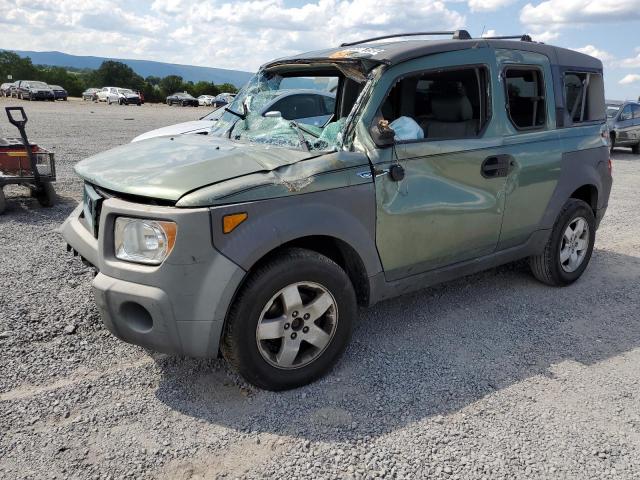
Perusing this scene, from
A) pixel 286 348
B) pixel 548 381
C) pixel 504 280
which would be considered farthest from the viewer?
pixel 504 280

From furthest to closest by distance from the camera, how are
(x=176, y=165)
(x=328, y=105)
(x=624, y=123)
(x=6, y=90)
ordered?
(x=6, y=90)
(x=624, y=123)
(x=328, y=105)
(x=176, y=165)

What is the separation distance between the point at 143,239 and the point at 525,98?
311 centimetres

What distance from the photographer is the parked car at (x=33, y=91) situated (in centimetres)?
4393

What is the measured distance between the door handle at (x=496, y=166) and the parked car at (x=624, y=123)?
14498 mm

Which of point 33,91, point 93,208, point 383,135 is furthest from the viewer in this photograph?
point 33,91

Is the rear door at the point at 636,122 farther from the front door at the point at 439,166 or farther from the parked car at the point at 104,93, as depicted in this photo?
the parked car at the point at 104,93

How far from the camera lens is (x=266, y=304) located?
9.89 feet

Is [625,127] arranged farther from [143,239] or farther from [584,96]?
[143,239]

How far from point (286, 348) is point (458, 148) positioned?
5.83 ft

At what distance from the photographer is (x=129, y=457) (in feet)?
8.71

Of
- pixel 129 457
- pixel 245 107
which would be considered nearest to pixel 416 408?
pixel 129 457

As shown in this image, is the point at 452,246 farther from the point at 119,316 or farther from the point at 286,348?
the point at 119,316

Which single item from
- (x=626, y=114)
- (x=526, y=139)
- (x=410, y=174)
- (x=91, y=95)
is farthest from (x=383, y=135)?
(x=91, y=95)

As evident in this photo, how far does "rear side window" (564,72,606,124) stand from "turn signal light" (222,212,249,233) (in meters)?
3.16
